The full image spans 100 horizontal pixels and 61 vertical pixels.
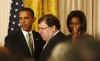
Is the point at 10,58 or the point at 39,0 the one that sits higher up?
the point at 39,0

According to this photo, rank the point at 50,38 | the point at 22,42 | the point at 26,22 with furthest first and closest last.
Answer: the point at 50,38 < the point at 26,22 < the point at 22,42

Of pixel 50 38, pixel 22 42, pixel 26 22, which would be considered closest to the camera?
pixel 22 42

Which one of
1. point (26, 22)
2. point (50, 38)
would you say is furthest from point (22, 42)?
point (50, 38)

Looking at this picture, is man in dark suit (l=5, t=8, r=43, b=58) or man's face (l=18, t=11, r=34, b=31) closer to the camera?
man in dark suit (l=5, t=8, r=43, b=58)

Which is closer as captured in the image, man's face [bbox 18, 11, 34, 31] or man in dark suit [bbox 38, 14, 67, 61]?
man in dark suit [bbox 38, 14, 67, 61]

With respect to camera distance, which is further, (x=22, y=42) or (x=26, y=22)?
(x=26, y=22)

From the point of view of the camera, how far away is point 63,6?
4848 mm

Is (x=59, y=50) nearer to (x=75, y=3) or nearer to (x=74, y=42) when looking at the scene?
(x=74, y=42)

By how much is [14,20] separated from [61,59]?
404 centimetres

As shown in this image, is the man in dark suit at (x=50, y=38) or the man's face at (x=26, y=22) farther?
the man's face at (x=26, y=22)

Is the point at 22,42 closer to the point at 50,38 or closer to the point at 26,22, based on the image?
the point at 26,22

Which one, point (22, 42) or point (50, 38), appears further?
point (50, 38)

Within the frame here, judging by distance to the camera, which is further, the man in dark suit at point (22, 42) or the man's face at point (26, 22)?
the man's face at point (26, 22)

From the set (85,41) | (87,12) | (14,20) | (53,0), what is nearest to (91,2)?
(87,12)
